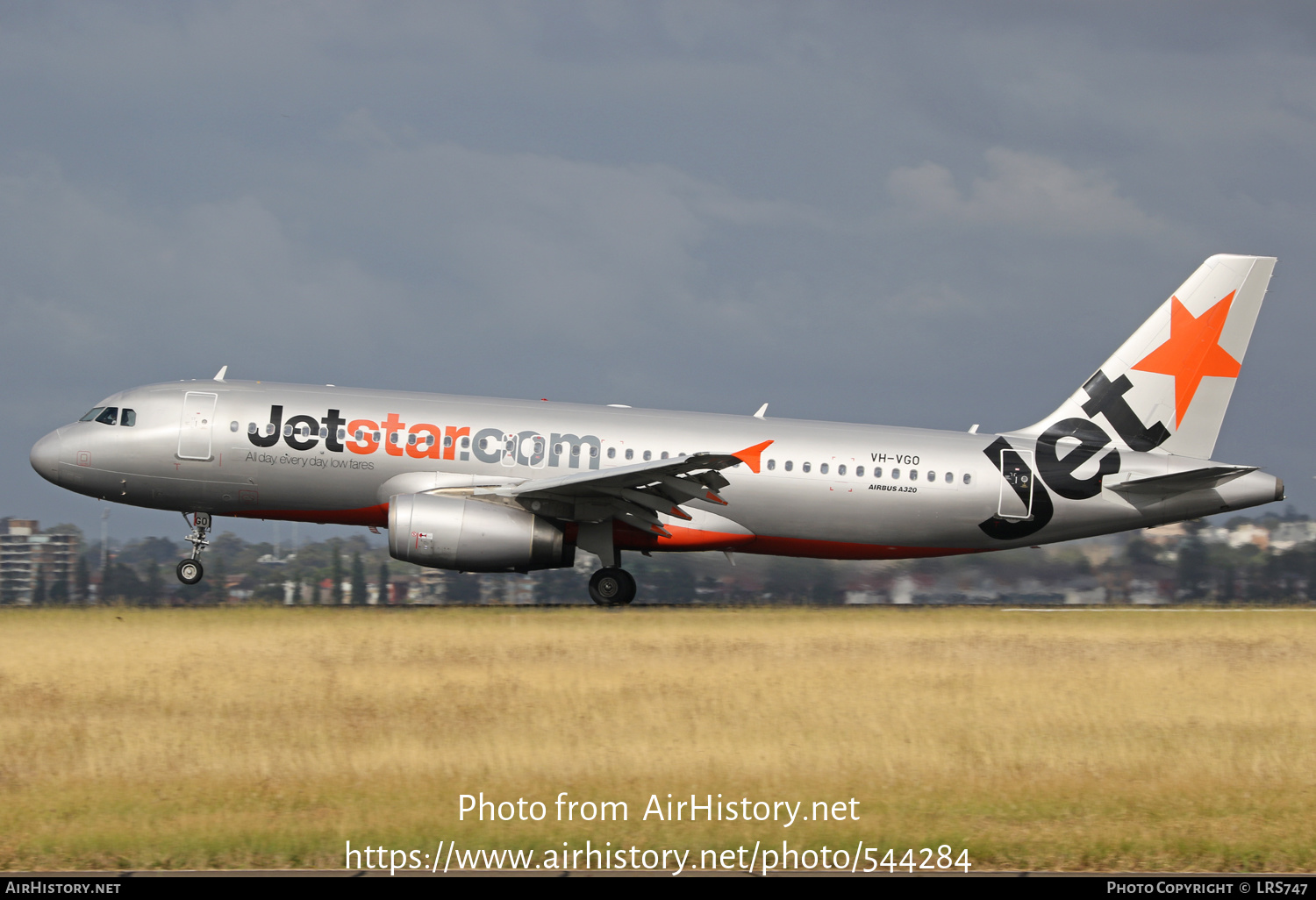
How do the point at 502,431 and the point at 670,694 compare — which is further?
the point at 502,431

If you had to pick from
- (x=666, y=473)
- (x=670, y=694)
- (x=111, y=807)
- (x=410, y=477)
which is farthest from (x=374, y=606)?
(x=111, y=807)

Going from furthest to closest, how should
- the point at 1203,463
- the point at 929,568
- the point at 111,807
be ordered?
the point at 929,568
the point at 1203,463
the point at 111,807

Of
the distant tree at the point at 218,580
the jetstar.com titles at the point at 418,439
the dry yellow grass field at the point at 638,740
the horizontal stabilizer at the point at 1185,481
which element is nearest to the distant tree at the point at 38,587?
the distant tree at the point at 218,580

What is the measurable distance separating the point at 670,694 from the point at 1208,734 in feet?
17.3

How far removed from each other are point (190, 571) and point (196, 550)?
18.2 inches

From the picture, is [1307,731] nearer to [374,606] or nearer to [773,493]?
[773,493]

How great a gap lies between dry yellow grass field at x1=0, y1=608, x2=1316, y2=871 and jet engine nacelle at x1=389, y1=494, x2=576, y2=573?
8.01 feet

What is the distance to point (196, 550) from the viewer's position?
24.9m

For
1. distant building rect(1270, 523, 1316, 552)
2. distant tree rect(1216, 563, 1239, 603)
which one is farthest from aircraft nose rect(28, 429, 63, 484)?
distant building rect(1270, 523, 1316, 552)

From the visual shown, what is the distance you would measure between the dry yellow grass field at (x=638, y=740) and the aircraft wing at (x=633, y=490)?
370 cm

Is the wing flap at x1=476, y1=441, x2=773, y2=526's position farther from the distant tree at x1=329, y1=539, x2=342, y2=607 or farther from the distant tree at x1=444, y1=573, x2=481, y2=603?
the distant tree at x1=329, y1=539, x2=342, y2=607

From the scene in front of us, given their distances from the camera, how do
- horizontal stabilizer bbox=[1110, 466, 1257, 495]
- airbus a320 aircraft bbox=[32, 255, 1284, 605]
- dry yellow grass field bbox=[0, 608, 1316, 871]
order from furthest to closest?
1. horizontal stabilizer bbox=[1110, 466, 1257, 495]
2. airbus a320 aircraft bbox=[32, 255, 1284, 605]
3. dry yellow grass field bbox=[0, 608, 1316, 871]

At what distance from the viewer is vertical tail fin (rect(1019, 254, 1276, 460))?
26.9 metres
